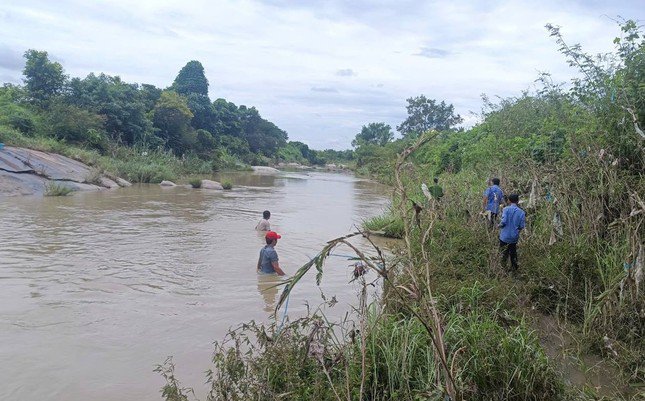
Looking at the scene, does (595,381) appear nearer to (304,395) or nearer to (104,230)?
(304,395)

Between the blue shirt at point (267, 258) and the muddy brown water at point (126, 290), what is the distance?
28cm

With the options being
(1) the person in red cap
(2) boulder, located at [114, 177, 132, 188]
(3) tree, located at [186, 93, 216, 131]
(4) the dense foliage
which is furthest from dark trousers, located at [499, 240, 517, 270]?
(3) tree, located at [186, 93, 216, 131]

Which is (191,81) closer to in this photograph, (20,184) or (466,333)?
(20,184)

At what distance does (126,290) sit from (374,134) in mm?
61073

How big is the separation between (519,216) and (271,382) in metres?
4.74

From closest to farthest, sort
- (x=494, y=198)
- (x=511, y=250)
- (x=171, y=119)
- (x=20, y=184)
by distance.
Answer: (x=511, y=250), (x=494, y=198), (x=20, y=184), (x=171, y=119)

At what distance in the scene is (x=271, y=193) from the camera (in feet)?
91.8

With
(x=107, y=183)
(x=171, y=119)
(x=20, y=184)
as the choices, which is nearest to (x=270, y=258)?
(x=20, y=184)

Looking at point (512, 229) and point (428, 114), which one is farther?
point (428, 114)

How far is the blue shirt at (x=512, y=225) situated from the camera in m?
7.09

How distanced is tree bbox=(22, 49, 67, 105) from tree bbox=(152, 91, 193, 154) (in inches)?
375

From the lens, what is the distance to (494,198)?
8.54 m

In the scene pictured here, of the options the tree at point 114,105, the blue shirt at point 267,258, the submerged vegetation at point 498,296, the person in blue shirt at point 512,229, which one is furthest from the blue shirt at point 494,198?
the tree at point 114,105

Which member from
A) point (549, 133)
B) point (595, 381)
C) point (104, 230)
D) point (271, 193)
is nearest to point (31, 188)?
point (104, 230)
